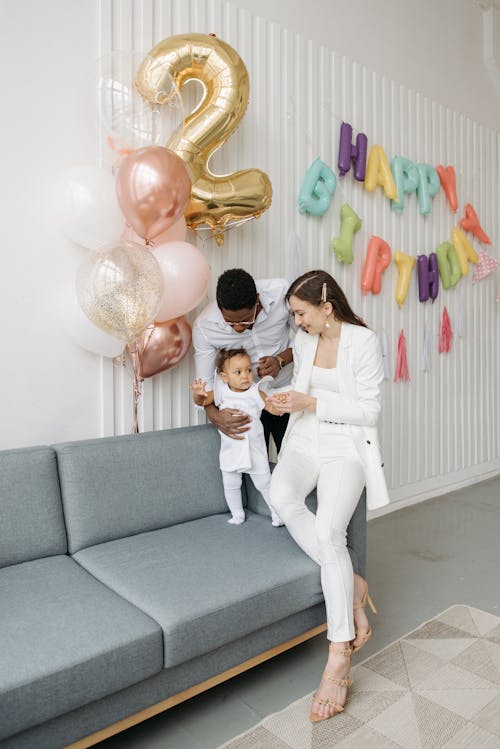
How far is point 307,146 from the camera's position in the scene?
356 cm

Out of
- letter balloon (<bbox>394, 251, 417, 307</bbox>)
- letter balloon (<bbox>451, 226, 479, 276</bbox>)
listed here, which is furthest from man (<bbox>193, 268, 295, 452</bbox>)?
letter balloon (<bbox>451, 226, 479, 276</bbox>)

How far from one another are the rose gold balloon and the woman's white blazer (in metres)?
0.69

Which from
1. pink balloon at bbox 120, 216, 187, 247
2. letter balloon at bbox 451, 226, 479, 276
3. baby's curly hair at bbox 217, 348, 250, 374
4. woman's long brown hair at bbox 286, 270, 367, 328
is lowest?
baby's curly hair at bbox 217, 348, 250, 374

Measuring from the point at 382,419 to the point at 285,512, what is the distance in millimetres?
1993

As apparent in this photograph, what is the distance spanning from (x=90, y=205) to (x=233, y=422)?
1.05m

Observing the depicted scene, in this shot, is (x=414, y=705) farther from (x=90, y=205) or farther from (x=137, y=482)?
(x=90, y=205)

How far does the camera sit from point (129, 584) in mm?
1930

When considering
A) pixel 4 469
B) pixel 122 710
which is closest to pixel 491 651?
pixel 122 710

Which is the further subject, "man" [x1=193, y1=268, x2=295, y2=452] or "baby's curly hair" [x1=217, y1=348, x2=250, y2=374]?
"baby's curly hair" [x1=217, y1=348, x2=250, y2=374]

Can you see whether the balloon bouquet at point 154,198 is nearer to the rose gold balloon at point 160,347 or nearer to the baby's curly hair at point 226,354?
the rose gold balloon at point 160,347

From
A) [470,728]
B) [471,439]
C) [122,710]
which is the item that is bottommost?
[470,728]

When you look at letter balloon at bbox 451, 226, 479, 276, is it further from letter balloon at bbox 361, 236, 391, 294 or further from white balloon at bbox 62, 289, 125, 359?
white balloon at bbox 62, 289, 125, 359

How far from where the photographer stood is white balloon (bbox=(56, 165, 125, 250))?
237cm

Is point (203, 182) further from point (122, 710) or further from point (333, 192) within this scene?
point (122, 710)
